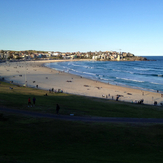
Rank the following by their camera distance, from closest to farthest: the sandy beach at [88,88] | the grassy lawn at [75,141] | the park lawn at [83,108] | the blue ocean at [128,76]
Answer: the grassy lawn at [75,141]
the park lawn at [83,108]
the sandy beach at [88,88]
the blue ocean at [128,76]

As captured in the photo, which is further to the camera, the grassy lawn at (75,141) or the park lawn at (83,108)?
the park lawn at (83,108)

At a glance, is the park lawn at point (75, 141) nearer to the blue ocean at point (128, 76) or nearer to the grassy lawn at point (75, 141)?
the grassy lawn at point (75, 141)

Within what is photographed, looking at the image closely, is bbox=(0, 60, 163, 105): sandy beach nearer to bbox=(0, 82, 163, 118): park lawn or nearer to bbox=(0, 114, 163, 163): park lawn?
bbox=(0, 82, 163, 118): park lawn

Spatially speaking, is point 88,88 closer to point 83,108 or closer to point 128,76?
point 83,108

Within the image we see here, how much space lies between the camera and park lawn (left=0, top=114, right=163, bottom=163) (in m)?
8.08

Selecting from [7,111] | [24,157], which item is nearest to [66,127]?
[24,157]

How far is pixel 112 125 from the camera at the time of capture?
1334 centimetres

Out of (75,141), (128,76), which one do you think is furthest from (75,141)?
(128,76)

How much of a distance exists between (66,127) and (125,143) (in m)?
Answer: 3.85

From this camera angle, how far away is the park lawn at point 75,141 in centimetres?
808

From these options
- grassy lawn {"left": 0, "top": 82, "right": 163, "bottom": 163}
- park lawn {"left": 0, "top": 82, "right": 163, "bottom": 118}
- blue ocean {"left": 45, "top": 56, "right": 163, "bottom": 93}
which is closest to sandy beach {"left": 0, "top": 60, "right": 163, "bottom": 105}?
blue ocean {"left": 45, "top": 56, "right": 163, "bottom": 93}

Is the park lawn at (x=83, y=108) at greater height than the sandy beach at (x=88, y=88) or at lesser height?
greater

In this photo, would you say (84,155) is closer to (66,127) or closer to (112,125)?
(66,127)

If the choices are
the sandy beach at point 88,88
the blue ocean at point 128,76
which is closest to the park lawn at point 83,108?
the sandy beach at point 88,88
